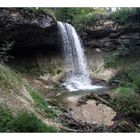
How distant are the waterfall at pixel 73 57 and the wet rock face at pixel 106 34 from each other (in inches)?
32.9

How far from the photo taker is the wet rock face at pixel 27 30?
10047 millimetres

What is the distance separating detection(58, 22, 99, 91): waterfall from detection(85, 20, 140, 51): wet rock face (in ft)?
2.75

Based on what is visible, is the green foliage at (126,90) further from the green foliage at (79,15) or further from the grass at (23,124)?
the green foliage at (79,15)

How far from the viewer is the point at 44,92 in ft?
33.5

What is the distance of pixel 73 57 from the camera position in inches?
514

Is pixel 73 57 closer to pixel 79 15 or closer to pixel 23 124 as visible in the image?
pixel 79 15

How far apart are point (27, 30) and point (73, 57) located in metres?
2.58

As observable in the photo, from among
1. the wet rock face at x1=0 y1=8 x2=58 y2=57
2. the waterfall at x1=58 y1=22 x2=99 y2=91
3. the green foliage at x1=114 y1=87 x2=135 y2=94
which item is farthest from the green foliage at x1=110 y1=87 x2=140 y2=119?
the waterfall at x1=58 y1=22 x2=99 y2=91

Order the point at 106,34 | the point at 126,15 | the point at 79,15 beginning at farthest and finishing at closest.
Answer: the point at 106,34, the point at 126,15, the point at 79,15

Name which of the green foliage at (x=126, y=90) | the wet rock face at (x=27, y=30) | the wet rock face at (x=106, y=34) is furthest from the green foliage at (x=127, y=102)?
the wet rock face at (x=106, y=34)

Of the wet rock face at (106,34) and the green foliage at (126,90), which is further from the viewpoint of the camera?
the wet rock face at (106,34)

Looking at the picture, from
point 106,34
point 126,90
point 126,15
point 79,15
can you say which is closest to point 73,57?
point 79,15
